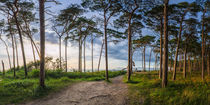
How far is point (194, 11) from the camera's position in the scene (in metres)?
14.9

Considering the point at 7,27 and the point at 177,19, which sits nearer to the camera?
the point at 177,19

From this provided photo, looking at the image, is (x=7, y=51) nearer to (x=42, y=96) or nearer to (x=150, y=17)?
(x=42, y=96)

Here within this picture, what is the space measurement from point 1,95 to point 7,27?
19269 millimetres

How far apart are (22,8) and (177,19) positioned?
20.3 m

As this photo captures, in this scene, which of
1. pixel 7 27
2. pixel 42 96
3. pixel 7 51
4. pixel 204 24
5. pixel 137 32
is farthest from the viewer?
pixel 7 51

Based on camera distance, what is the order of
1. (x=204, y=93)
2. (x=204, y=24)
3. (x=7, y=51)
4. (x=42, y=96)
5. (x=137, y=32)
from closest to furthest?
(x=204, y=93)
(x=42, y=96)
(x=204, y=24)
(x=137, y=32)
(x=7, y=51)

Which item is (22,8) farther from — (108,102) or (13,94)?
(108,102)

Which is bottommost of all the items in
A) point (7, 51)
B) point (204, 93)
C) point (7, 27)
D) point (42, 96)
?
point (42, 96)

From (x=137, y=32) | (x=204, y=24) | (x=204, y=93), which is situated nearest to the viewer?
(x=204, y=93)

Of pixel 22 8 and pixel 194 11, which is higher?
pixel 22 8

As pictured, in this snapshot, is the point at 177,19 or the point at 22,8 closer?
the point at 177,19

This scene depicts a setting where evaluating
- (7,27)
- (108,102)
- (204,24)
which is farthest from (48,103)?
(7,27)

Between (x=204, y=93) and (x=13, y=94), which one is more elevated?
(x=204, y=93)

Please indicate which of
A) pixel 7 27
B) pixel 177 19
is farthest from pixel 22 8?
pixel 177 19
